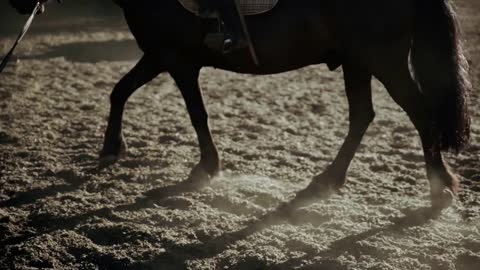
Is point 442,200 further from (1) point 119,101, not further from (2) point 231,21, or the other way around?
(1) point 119,101

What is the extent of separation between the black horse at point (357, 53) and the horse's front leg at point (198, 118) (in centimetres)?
1

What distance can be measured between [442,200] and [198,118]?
6.66ft

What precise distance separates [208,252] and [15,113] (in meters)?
3.76

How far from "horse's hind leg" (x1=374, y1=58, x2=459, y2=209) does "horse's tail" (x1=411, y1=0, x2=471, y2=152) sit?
76 millimetres

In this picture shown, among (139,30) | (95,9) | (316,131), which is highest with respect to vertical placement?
(139,30)

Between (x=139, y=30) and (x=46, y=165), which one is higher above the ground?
(x=139, y=30)

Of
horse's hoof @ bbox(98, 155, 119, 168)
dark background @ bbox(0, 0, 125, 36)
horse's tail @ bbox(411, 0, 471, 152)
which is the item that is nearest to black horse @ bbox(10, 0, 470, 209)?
horse's tail @ bbox(411, 0, 471, 152)

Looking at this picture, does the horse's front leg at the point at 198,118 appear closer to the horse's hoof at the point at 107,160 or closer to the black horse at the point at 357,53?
the black horse at the point at 357,53

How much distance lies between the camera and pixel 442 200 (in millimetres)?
4262

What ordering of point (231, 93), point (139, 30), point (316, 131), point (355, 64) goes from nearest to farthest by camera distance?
1. point (355, 64)
2. point (139, 30)
3. point (316, 131)
4. point (231, 93)

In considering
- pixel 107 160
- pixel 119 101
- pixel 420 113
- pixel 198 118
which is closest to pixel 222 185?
pixel 198 118

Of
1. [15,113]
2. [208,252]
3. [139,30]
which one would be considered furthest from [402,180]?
[15,113]

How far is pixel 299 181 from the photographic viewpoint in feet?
15.9

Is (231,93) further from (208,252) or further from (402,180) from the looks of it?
(208,252)
